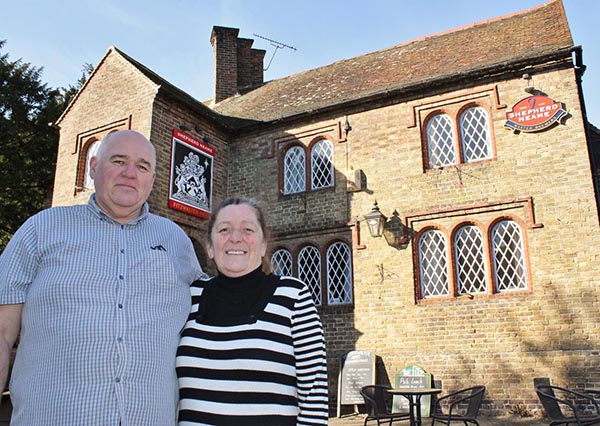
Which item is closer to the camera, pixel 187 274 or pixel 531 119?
pixel 187 274

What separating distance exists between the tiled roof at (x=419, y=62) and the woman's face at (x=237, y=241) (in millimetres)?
9572

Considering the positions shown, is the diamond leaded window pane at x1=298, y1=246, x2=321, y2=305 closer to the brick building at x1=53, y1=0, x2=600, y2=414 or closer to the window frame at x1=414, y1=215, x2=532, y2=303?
the brick building at x1=53, y1=0, x2=600, y2=414

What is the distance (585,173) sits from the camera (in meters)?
9.26

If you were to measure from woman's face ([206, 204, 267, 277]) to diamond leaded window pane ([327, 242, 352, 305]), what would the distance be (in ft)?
29.3

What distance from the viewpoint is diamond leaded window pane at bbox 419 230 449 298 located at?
10164mm

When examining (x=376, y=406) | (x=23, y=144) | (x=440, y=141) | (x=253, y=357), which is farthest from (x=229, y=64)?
(x=253, y=357)

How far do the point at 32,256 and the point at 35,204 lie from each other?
19349 mm

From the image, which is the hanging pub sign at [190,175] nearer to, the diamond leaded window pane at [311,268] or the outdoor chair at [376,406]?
the diamond leaded window pane at [311,268]

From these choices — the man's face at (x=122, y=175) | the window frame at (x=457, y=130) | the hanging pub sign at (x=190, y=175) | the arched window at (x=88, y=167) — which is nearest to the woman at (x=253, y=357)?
the man's face at (x=122, y=175)

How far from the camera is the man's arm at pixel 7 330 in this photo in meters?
1.91

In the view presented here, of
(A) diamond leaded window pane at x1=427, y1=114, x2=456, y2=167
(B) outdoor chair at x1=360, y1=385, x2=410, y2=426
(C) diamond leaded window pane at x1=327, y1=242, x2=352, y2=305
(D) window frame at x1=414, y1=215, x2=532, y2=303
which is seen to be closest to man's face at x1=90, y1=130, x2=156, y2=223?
(B) outdoor chair at x1=360, y1=385, x2=410, y2=426

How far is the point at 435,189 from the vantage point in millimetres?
10562

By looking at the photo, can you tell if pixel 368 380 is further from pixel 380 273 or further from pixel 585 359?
pixel 585 359

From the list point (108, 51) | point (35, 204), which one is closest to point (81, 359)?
point (108, 51)
